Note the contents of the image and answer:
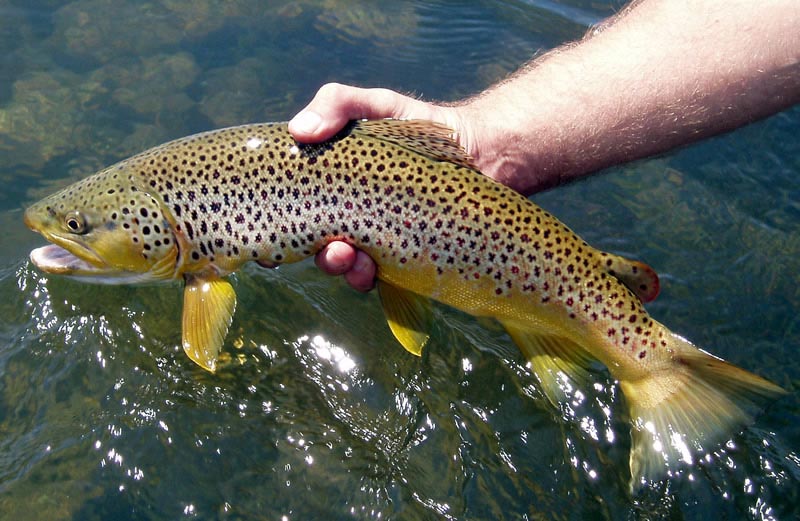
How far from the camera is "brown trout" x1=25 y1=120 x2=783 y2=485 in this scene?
3.56 metres

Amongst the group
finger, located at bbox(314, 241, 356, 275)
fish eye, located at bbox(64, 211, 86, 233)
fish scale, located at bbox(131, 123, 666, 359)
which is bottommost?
fish eye, located at bbox(64, 211, 86, 233)

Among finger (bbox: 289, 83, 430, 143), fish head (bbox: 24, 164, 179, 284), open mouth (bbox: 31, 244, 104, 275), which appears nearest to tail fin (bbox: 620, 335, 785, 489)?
finger (bbox: 289, 83, 430, 143)

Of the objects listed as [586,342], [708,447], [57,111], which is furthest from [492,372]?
[57,111]

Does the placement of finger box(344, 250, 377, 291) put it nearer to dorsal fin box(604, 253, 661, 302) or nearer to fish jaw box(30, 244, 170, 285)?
fish jaw box(30, 244, 170, 285)

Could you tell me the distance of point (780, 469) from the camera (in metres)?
4.18

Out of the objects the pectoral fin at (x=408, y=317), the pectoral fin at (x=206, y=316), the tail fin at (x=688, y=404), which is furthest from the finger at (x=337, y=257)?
the tail fin at (x=688, y=404)

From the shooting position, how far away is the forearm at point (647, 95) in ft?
15.7

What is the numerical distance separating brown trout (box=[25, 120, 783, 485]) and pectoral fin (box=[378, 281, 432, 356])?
14 centimetres

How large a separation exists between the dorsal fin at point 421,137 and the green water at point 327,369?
1661 millimetres

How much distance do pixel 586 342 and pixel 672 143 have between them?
84.6 inches

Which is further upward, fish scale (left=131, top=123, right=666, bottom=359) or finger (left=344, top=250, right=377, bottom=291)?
fish scale (left=131, top=123, right=666, bottom=359)

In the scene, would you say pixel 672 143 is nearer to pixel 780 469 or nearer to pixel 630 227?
pixel 630 227

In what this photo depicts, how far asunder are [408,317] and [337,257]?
57 cm

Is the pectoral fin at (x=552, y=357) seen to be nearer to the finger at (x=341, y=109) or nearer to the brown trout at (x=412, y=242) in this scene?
the brown trout at (x=412, y=242)
